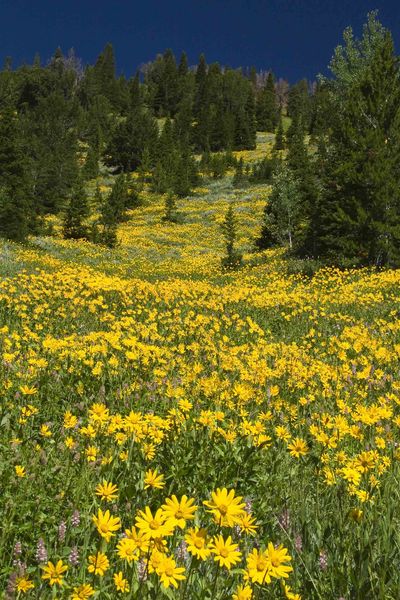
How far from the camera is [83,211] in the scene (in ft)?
144

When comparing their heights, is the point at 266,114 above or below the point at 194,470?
above

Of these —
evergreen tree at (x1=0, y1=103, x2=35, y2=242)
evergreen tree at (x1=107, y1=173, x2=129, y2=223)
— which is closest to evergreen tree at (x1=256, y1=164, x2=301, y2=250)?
evergreen tree at (x1=0, y1=103, x2=35, y2=242)

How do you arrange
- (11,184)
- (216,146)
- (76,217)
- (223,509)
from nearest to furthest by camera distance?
(223,509)
(11,184)
(76,217)
(216,146)

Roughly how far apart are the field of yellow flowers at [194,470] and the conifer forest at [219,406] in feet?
0.06

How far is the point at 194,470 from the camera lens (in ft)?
9.75

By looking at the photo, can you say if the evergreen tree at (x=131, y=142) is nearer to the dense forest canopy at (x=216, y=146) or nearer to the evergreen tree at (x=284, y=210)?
the dense forest canopy at (x=216, y=146)

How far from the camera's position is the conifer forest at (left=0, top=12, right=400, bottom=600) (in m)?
1.88

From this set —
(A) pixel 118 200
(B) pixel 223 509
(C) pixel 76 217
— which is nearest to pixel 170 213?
(A) pixel 118 200

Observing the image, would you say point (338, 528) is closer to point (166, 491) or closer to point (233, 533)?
point (233, 533)

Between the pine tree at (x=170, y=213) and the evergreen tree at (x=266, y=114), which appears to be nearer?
the pine tree at (x=170, y=213)

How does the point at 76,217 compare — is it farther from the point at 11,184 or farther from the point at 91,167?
the point at 91,167

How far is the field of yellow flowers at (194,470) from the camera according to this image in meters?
1.70

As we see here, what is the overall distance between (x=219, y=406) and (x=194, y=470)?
2.81 ft

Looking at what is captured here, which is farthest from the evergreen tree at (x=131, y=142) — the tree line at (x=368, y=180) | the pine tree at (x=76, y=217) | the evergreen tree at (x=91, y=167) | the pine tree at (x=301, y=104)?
the tree line at (x=368, y=180)
